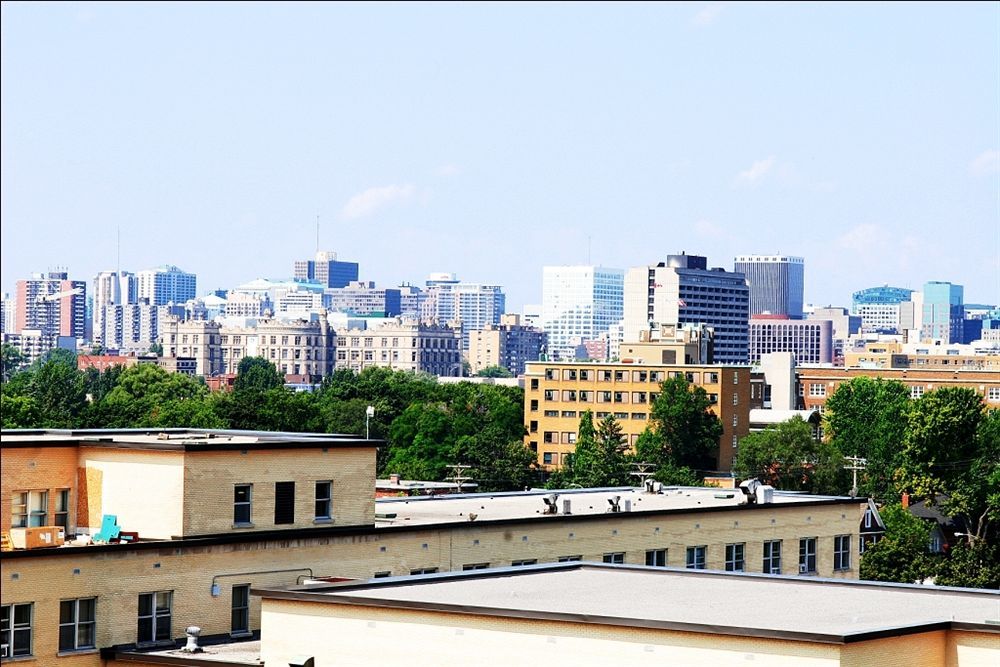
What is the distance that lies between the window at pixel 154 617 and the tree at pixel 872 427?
112752 mm

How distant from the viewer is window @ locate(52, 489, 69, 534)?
48812 millimetres

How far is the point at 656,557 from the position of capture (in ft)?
199

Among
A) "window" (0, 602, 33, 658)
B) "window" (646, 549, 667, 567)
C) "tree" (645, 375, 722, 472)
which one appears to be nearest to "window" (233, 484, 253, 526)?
"window" (0, 602, 33, 658)

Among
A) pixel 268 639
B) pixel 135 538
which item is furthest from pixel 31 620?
pixel 268 639

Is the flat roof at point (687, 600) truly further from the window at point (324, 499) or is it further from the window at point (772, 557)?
the window at point (772, 557)

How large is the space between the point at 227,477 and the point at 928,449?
105 metres

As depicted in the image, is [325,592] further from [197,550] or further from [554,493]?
[554,493]

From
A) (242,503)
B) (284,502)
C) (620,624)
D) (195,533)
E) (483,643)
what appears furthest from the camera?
(284,502)

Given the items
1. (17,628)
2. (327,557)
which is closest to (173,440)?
(327,557)

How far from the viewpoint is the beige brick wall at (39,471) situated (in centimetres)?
4734

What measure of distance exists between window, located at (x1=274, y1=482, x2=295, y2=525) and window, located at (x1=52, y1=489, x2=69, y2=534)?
17.6ft

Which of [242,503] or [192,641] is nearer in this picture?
[192,641]

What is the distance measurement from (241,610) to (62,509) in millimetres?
5538

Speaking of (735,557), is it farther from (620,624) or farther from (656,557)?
(620,624)
